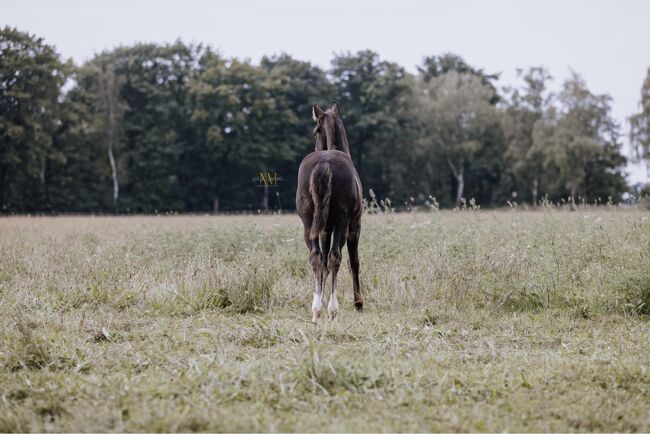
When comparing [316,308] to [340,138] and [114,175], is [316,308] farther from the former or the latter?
[114,175]

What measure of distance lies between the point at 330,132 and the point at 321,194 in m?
1.50

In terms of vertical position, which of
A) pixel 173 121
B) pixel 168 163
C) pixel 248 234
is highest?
pixel 173 121

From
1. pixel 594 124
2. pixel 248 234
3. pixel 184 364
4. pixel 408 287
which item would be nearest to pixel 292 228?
pixel 248 234

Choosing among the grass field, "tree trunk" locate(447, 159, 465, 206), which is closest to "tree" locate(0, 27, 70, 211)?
the grass field

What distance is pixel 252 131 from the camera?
51438 mm

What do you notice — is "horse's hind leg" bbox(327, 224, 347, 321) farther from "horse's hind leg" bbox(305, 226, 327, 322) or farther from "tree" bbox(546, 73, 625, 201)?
"tree" bbox(546, 73, 625, 201)

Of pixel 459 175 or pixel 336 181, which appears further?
pixel 459 175

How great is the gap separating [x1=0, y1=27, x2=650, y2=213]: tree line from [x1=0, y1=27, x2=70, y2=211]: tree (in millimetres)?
97

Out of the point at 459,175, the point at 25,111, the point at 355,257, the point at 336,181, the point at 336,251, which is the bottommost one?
the point at 355,257

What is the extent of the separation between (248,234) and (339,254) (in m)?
5.49

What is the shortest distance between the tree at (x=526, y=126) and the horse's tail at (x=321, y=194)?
1979 inches

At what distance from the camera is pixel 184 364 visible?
550 centimetres

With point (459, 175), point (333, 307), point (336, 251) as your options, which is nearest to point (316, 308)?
point (333, 307)

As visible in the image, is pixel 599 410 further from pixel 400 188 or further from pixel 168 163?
pixel 400 188
